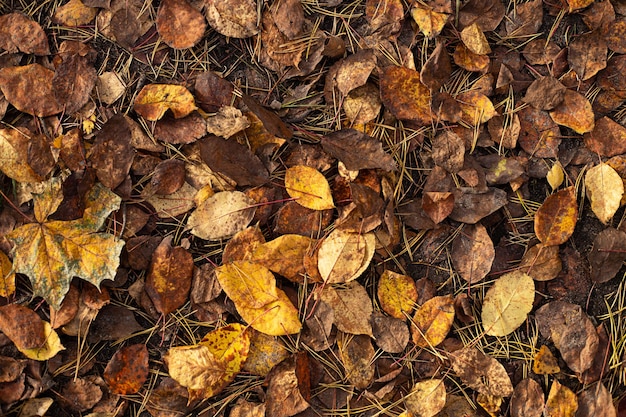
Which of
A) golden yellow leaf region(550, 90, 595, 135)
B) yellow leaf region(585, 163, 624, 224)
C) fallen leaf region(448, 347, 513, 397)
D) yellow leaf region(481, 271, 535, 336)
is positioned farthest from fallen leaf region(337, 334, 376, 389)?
golden yellow leaf region(550, 90, 595, 135)

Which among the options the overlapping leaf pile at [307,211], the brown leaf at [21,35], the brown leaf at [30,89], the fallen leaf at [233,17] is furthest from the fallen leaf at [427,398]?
the brown leaf at [21,35]

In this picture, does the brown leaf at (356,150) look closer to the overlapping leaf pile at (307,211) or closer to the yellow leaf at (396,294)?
the overlapping leaf pile at (307,211)

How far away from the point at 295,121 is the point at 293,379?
0.72 meters

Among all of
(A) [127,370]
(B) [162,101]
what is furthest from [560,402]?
(B) [162,101]

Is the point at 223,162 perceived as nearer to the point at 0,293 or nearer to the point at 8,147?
the point at 8,147

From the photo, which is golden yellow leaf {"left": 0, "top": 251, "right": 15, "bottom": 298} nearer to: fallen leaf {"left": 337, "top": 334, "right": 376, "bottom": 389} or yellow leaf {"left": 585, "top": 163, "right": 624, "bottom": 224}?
fallen leaf {"left": 337, "top": 334, "right": 376, "bottom": 389}

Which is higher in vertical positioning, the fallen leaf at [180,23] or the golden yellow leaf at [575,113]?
the fallen leaf at [180,23]

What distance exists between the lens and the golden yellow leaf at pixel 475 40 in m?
1.81

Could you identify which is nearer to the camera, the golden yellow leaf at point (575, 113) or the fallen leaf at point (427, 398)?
the fallen leaf at point (427, 398)

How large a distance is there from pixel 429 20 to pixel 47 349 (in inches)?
55.1

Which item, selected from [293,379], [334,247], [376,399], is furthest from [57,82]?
[376,399]

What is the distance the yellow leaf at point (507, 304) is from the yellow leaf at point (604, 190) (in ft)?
0.92

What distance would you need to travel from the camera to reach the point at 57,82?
1760 mm

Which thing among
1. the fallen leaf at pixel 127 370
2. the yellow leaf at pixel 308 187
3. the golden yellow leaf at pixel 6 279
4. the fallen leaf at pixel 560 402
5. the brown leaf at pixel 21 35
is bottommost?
the fallen leaf at pixel 560 402
